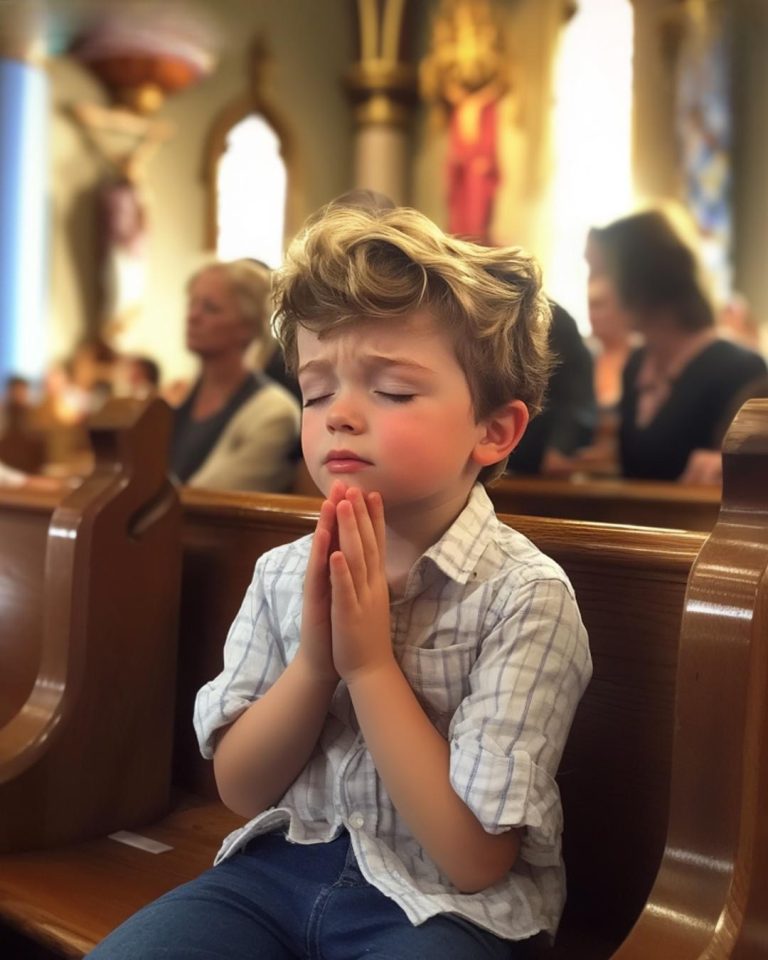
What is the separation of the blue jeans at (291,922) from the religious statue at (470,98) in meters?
9.56

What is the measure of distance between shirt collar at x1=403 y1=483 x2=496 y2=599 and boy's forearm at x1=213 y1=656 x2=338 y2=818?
0.16 m

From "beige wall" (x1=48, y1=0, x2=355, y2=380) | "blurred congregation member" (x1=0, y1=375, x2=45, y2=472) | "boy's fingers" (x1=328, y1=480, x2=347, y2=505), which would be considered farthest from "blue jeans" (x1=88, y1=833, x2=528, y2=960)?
"beige wall" (x1=48, y1=0, x2=355, y2=380)

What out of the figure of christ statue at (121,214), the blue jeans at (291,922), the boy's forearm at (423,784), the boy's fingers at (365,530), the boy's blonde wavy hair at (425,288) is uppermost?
the figure of christ statue at (121,214)

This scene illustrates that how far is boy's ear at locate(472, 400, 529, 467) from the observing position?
1489mm

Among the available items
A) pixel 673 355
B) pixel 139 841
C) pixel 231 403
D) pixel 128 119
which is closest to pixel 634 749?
pixel 139 841

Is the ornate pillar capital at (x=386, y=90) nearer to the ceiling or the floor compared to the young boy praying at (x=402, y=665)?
nearer to the ceiling

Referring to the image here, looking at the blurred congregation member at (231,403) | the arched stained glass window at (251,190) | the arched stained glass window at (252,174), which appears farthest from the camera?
the arched stained glass window at (251,190)

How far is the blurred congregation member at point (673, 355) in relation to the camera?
3523 millimetres

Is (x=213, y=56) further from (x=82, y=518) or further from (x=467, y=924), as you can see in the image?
(x=467, y=924)

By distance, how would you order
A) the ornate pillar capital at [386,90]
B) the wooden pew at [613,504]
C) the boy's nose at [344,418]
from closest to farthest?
the boy's nose at [344,418], the wooden pew at [613,504], the ornate pillar capital at [386,90]

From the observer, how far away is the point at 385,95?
12078mm

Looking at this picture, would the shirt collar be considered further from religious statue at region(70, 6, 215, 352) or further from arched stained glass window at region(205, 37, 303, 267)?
arched stained glass window at region(205, 37, 303, 267)

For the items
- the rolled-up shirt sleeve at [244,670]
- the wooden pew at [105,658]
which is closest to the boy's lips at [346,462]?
the rolled-up shirt sleeve at [244,670]

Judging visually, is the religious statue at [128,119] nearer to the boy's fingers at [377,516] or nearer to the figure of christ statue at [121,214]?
the figure of christ statue at [121,214]
